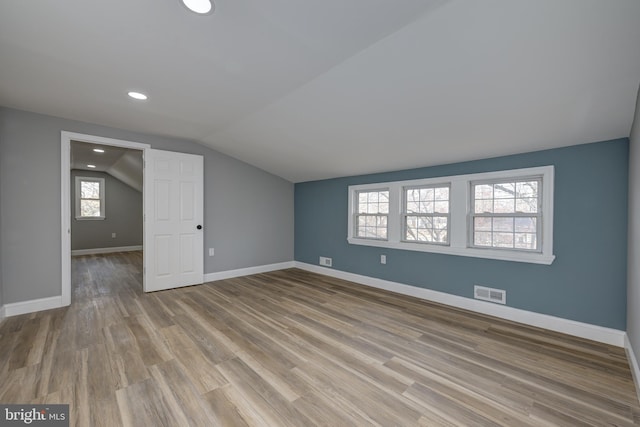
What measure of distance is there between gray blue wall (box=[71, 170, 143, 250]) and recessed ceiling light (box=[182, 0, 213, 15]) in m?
8.71

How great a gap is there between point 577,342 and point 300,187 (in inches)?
187

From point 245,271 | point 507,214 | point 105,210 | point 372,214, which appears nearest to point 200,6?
point 507,214

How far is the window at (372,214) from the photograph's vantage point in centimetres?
451

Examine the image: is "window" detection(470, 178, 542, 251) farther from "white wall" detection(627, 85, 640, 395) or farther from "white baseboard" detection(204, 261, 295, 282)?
"white baseboard" detection(204, 261, 295, 282)

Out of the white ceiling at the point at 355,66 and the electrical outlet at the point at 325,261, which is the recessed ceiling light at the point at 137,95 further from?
the electrical outlet at the point at 325,261

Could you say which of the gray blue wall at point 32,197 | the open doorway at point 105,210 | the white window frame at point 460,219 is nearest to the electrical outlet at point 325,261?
the white window frame at point 460,219

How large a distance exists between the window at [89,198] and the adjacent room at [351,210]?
455cm

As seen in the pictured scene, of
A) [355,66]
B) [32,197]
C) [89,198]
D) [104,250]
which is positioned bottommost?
[104,250]

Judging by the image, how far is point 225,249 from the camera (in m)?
4.96

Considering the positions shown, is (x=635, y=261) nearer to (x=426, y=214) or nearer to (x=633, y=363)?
(x=633, y=363)

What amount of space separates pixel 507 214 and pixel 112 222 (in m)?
10.0

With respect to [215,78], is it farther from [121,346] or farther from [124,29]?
[121,346]

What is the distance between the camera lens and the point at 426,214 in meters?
3.94

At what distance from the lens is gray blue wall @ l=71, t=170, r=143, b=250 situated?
304 inches
